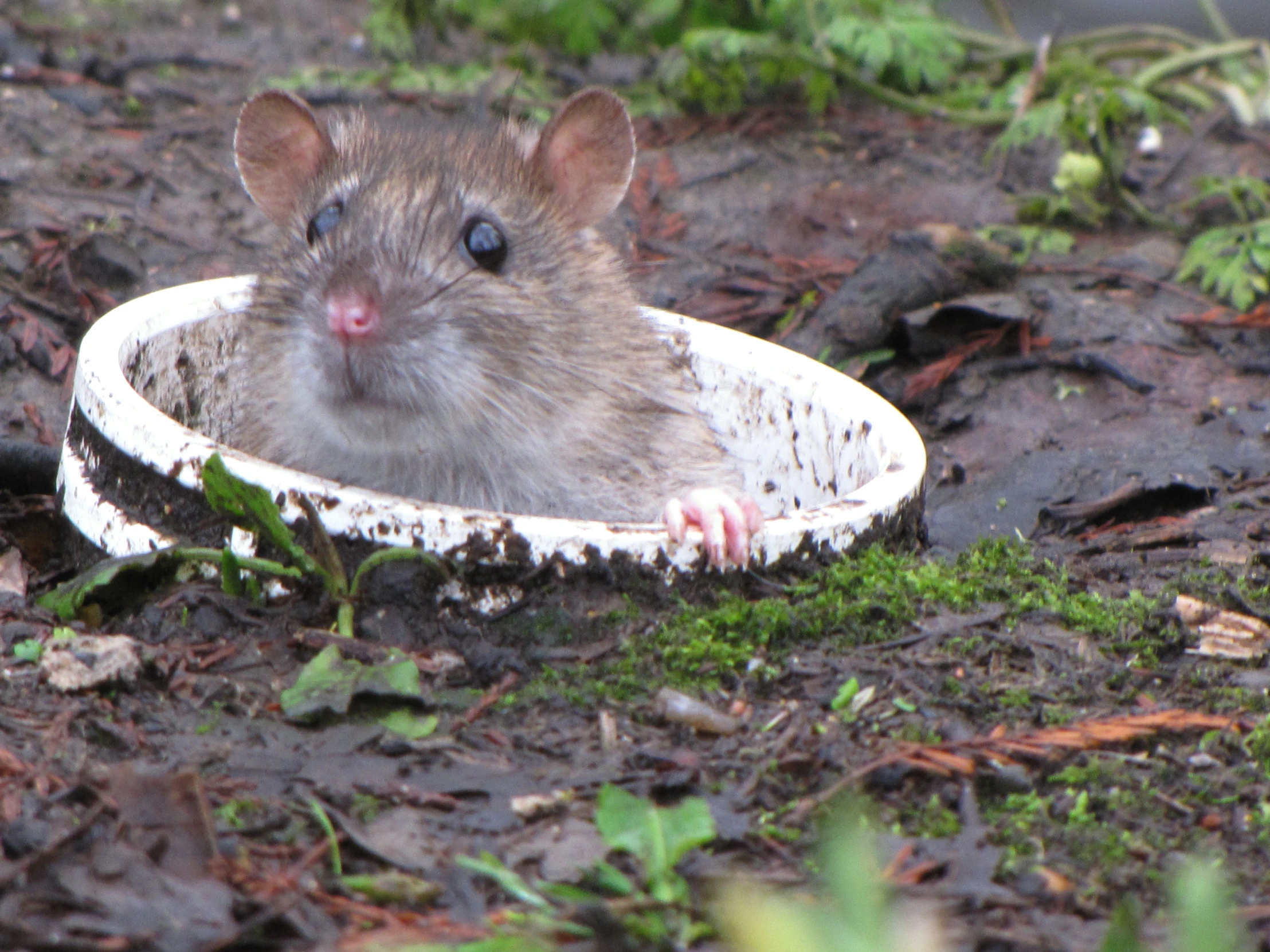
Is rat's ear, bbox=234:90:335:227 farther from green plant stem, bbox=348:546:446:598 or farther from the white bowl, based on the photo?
green plant stem, bbox=348:546:446:598

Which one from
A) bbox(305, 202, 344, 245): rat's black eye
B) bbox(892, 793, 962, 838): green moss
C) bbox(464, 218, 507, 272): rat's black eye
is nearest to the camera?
bbox(892, 793, 962, 838): green moss

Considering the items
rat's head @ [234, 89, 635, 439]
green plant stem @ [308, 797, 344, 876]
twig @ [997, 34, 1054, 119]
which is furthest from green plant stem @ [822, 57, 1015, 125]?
green plant stem @ [308, 797, 344, 876]

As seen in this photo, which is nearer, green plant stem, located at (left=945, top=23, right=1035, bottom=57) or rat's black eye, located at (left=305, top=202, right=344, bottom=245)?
rat's black eye, located at (left=305, top=202, right=344, bottom=245)

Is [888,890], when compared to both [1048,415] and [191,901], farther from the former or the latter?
[1048,415]

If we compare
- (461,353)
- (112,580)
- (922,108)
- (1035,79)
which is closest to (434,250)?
(461,353)

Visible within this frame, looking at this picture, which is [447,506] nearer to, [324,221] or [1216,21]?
[324,221]

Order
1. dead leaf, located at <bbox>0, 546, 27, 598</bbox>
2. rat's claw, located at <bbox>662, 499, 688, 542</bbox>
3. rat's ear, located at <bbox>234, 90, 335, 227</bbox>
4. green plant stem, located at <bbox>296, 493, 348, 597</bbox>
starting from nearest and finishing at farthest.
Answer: green plant stem, located at <bbox>296, 493, 348, 597</bbox> → rat's claw, located at <bbox>662, 499, 688, 542</bbox> → dead leaf, located at <bbox>0, 546, 27, 598</bbox> → rat's ear, located at <bbox>234, 90, 335, 227</bbox>
